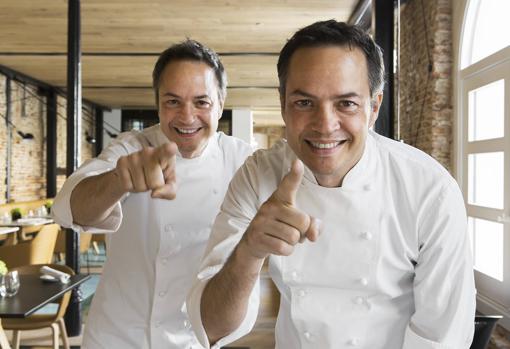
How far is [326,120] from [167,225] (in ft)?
2.74

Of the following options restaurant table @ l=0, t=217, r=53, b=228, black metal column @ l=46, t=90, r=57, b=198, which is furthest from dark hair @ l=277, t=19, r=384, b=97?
black metal column @ l=46, t=90, r=57, b=198

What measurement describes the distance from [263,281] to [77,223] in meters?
5.01

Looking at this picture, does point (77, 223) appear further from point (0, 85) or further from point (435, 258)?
point (0, 85)

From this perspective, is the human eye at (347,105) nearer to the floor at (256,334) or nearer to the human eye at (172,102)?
the human eye at (172,102)

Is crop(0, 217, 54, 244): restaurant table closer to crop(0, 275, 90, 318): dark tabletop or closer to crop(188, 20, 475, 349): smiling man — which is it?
crop(0, 275, 90, 318): dark tabletop

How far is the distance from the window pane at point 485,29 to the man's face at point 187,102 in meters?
2.41

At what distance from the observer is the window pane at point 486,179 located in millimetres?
3396

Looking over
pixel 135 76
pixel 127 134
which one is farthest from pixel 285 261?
pixel 135 76

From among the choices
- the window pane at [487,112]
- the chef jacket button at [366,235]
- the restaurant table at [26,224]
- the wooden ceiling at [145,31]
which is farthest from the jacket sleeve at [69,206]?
the restaurant table at [26,224]

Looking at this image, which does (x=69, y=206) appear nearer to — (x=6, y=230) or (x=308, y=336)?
(x=308, y=336)

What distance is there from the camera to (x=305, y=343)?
137cm

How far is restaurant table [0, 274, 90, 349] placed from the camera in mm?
2756

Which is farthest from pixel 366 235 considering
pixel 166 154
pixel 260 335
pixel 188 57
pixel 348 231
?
pixel 260 335

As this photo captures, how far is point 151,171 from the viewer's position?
1.22 meters
